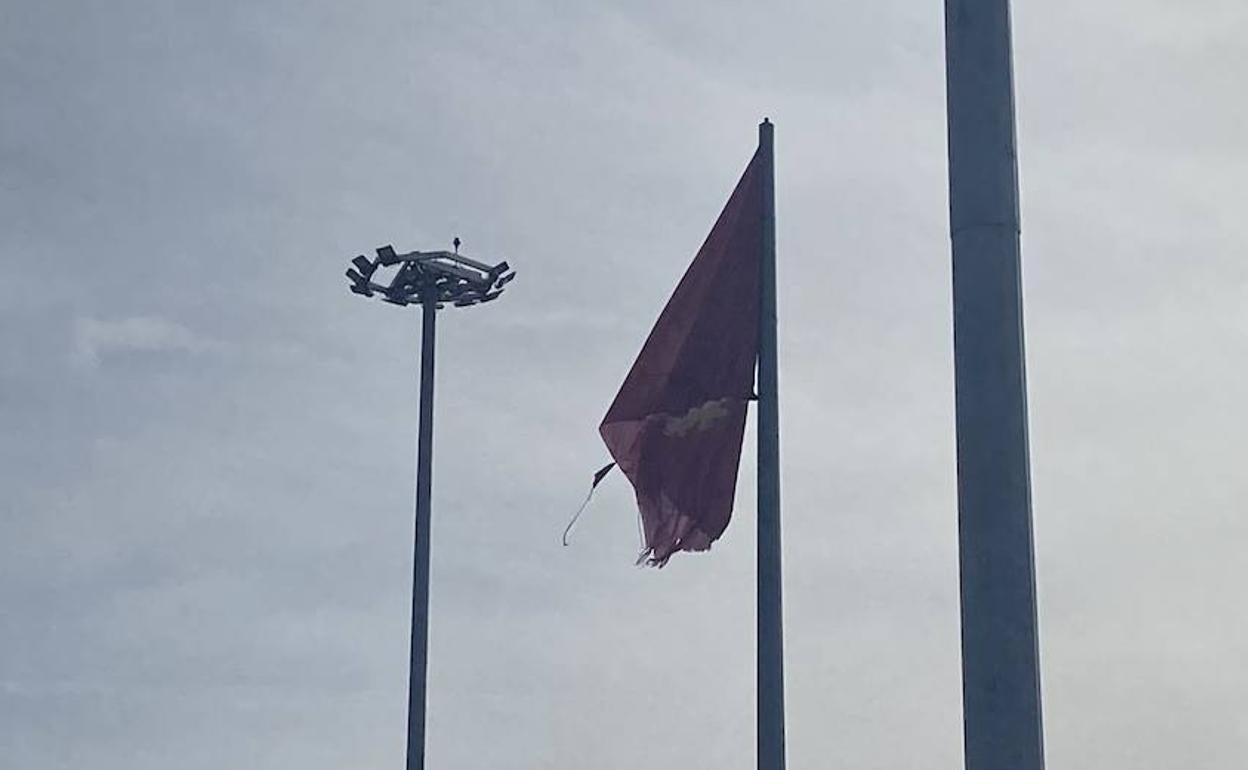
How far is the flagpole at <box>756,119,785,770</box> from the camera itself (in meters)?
12.8

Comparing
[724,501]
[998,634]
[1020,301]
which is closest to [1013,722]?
[998,634]

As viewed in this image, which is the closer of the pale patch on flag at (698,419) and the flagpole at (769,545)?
the flagpole at (769,545)

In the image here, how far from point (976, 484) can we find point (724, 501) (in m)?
6.77

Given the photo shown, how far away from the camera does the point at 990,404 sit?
26.4 feet

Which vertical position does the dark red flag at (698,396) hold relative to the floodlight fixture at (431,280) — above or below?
below

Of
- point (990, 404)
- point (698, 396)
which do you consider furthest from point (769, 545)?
point (990, 404)

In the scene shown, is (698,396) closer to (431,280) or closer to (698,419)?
(698,419)

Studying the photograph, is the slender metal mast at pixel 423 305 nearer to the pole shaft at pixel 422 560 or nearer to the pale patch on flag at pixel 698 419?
the pole shaft at pixel 422 560

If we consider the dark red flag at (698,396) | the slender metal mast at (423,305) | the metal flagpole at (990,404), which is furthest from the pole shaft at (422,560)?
the metal flagpole at (990,404)

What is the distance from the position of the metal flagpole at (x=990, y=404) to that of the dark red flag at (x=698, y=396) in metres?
6.00

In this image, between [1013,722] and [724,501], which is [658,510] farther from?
[1013,722]

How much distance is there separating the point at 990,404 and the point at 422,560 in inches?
1183

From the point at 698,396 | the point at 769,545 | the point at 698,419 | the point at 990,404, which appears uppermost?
the point at 698,396

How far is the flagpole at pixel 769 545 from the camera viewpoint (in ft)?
42.1
